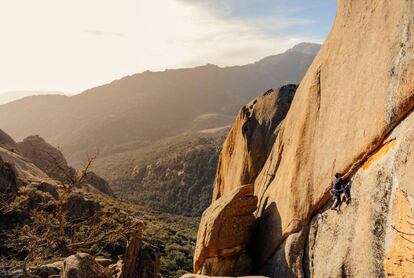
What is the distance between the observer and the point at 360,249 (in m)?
12.2

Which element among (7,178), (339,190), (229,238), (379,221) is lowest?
(229,238)

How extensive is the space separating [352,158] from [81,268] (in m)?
11.7

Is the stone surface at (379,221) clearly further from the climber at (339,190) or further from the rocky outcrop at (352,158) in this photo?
the climber at (339,190)

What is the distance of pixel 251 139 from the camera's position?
2723 cm

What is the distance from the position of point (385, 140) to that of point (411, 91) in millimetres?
1919

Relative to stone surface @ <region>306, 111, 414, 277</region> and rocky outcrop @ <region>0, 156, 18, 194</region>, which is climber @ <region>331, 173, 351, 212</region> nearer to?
stone surface @ <region>306, 111, 414, 277</region>

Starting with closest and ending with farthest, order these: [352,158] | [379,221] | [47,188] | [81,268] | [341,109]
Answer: [379,221], [352,158], [341,109], [81,268], [47,188]

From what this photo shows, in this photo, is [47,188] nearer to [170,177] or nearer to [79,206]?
[79,206]

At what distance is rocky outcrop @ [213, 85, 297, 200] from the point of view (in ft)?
87.0

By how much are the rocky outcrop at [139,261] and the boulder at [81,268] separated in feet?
6.92

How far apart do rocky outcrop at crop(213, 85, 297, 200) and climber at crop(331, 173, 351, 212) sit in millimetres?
11704

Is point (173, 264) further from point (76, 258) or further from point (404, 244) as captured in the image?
point (404, 244)

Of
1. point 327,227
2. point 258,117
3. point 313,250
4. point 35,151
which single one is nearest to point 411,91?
point 327,227

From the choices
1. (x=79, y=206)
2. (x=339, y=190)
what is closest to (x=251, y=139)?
(x=339, y=190)
